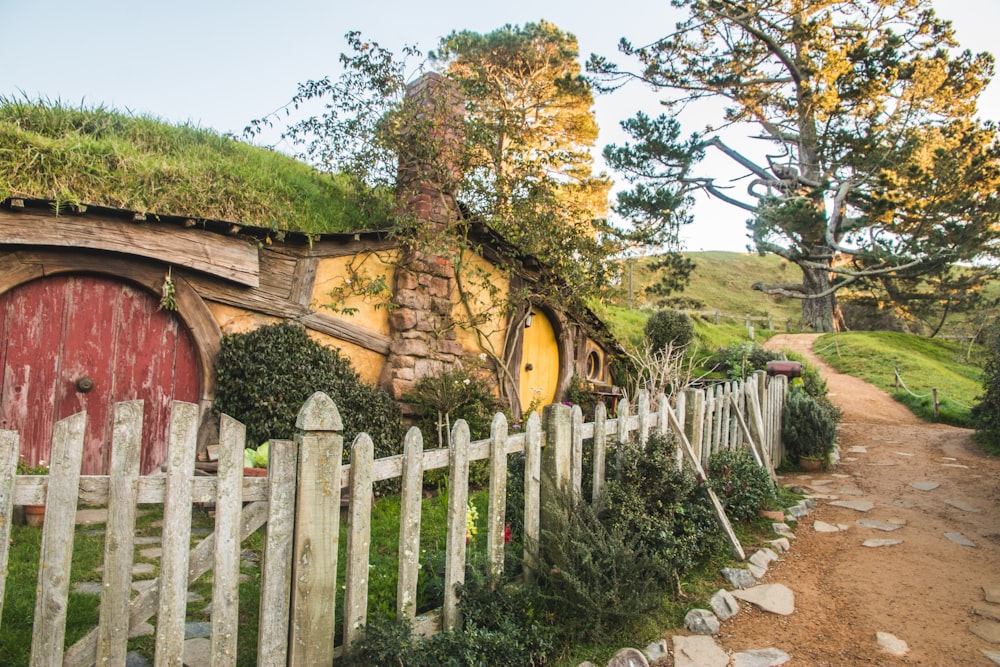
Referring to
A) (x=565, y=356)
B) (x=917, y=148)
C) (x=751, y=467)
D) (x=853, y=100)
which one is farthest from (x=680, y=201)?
(x=751, y=467)

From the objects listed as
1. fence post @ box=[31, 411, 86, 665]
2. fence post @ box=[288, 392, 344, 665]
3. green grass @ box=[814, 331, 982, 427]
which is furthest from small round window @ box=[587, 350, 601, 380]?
fence post @ box=[31, 411, 86, 665]

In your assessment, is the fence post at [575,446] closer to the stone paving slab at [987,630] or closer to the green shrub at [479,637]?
the green shrub at [479,637]

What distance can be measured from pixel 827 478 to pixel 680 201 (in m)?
14.6

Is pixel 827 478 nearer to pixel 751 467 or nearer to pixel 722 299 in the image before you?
pixel 751 467

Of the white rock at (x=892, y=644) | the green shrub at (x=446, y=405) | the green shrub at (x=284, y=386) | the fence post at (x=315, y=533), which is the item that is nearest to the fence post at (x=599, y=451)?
the white rock at (x=892, y=644)

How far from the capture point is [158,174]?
690 centimetres

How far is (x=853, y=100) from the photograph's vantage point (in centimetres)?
1925

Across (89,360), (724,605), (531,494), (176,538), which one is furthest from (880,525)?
(89,360)

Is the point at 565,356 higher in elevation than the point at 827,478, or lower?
higher

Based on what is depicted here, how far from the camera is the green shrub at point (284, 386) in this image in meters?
6.52

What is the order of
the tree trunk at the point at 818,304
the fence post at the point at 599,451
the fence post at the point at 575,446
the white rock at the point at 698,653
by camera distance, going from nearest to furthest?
the white rock at the point at 698,653 → the fence post at the point at 575,446 → the fence post at the point at 599,451 → the tree trunk at the point at 818,304

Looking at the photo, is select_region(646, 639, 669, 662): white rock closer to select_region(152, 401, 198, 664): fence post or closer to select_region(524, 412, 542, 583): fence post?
select_region(524, 412, 542, 583): fence post

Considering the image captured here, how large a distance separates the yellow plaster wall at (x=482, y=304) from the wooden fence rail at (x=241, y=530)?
212 inches

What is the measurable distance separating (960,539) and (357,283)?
266 inches
